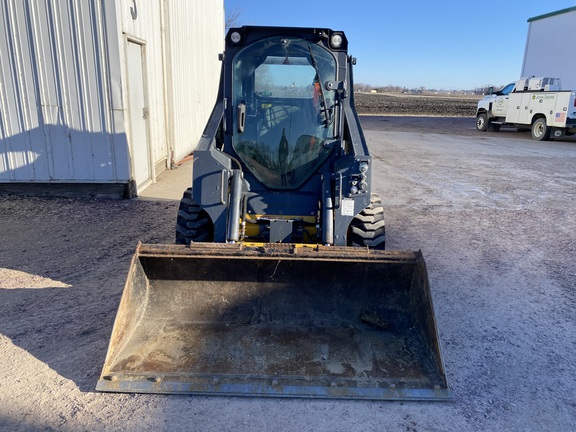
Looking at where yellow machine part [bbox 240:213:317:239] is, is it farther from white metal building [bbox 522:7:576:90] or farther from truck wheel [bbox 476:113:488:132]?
white metal building [bbox 522:7:576:90]

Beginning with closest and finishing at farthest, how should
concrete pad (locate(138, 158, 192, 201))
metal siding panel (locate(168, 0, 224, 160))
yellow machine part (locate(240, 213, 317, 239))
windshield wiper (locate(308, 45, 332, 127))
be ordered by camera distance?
1. yellow machine part (locate(240, 213, 317, 239))
2. windshield wiper (locate(308, 45, 332, 127))
3. concrete pad (locate(138, 158, 192, 201))
4. metal siding panel (locate(168, 0, 224, 160))

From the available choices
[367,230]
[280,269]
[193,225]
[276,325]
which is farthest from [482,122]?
[276,325]

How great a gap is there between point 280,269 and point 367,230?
3.40ft

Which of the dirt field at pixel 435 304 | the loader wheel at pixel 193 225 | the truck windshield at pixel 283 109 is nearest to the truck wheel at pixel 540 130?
the dirt field at pixel 435 304

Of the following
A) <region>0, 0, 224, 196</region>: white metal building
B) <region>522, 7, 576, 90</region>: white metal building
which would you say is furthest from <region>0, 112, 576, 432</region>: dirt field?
<region>522, 7, 576, 90</region>: white metal building

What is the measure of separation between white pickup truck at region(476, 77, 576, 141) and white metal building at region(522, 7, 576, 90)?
644 cm

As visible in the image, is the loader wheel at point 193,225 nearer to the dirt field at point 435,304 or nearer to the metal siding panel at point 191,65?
the dirt field at point 435,304

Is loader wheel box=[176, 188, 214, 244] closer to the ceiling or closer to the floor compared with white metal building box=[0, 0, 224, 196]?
closer to the floor

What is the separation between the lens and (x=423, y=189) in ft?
32.0

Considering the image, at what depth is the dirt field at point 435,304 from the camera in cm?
299

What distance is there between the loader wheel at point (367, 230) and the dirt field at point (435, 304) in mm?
885

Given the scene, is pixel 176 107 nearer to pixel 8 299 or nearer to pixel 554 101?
pixel 8 299

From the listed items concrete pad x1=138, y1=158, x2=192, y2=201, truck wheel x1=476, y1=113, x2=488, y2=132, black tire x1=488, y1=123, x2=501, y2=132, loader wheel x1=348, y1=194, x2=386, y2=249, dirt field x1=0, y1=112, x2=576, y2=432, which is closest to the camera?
dirt field x1=0, y1=112, x2=576, y2=432

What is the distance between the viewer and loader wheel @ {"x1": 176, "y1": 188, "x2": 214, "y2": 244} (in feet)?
14.8
